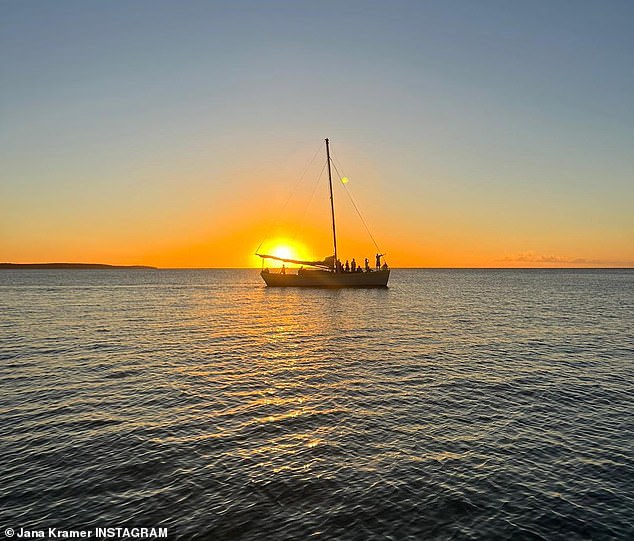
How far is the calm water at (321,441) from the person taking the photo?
9.33 metres

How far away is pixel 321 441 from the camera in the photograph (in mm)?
13203

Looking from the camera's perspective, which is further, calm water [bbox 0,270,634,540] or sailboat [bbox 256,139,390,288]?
sailboat [bbox 256,139,390,288]

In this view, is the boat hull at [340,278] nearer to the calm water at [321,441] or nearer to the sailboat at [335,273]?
the sailboat at [335,273]

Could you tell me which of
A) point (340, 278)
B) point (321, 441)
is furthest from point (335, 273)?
point (321, 441)

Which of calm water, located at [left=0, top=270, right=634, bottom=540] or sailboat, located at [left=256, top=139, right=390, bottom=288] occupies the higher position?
sailboat, located at [left=256, top=139, right=390, bottom=288]

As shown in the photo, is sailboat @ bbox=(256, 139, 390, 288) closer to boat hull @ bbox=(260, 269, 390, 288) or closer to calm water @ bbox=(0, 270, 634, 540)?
boat hull @ bbox=(260, 269, 390, 288)

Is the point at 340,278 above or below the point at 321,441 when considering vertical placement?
above

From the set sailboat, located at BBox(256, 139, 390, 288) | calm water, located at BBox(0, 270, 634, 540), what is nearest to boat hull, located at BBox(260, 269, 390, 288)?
sailboat, located at BBox(256, 139, 390, 288)

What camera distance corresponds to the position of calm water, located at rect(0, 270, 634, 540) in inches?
367

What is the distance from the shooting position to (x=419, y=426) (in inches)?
566

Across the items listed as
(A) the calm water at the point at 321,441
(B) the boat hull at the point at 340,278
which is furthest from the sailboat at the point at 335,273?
(A) the calm water at the point at 321,441

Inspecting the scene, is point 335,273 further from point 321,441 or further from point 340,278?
point 321,441

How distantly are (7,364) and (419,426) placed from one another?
2190 centimetres

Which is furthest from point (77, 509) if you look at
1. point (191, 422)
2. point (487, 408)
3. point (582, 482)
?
point (487, 408)
